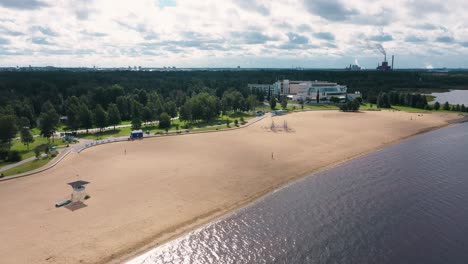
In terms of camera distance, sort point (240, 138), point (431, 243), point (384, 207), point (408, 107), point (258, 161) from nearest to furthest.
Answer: point (431, 243), point (384, 207), point (258, 161), point (240, 138), point (408, 107)

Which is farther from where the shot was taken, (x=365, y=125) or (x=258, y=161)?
(x=365, y=125)

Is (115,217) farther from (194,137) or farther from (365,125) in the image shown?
(365,125)

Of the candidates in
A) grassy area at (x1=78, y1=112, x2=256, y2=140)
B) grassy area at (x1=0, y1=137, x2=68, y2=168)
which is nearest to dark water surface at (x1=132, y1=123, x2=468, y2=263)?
grassy area at (x1=0, y1=137, x2=68, y2=168)

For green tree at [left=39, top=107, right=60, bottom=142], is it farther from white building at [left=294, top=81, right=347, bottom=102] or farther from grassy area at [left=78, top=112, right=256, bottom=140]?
white building at [left=294, top=81, right=347, bottom=102]

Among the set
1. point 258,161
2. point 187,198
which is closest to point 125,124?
point 258,161

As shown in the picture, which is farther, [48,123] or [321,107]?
[321,107]

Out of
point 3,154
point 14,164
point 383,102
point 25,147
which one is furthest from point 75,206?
point 383,102

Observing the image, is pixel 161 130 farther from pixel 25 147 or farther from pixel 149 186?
pixel 149 186
